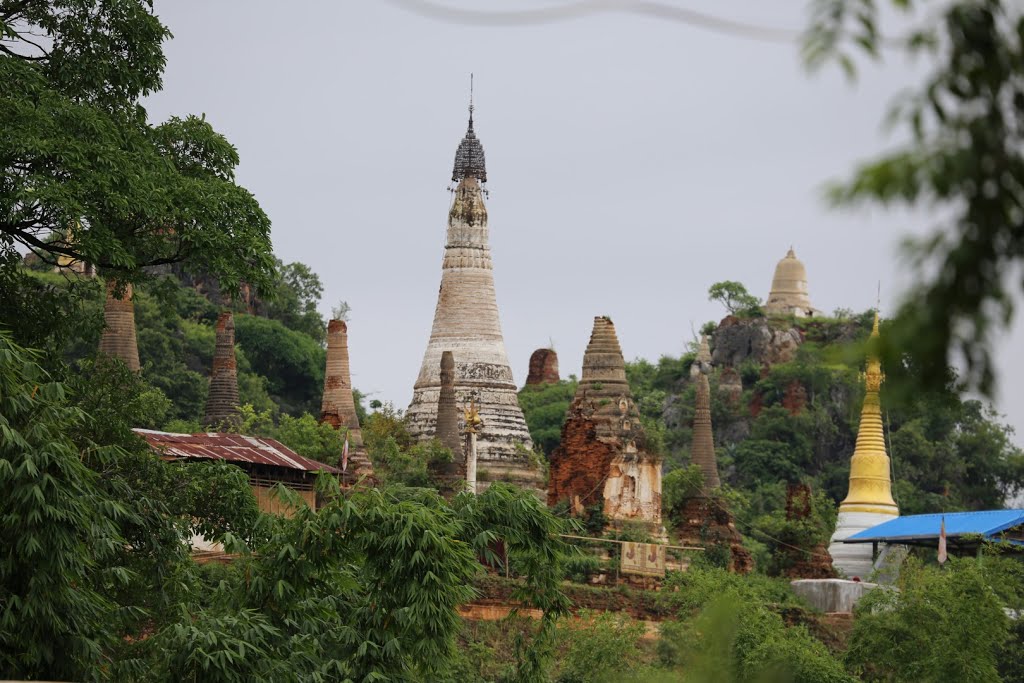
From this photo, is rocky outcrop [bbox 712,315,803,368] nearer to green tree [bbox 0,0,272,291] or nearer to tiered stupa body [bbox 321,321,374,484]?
tiered stupa body [bbox 321,321,374,484]

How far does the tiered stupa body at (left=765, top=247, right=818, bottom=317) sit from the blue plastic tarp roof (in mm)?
46081

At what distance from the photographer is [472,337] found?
46875 millimetres

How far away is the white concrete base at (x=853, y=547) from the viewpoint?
1618 inches

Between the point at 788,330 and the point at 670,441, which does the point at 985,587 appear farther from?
the point at 788,330

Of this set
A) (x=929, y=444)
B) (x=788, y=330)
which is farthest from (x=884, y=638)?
(x=788, y=330)

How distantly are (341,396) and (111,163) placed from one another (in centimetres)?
2534

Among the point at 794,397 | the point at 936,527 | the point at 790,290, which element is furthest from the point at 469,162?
the point at 790,290

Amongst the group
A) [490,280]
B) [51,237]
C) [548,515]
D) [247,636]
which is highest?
[490,280]

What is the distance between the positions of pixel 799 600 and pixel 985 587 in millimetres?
8784

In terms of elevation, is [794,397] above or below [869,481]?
above

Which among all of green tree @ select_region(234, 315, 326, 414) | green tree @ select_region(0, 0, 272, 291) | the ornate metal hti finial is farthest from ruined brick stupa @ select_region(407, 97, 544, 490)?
green tree @ select_region(0, 0, 272, 291)

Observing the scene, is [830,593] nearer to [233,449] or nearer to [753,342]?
[233,449]

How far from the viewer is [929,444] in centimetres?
6538

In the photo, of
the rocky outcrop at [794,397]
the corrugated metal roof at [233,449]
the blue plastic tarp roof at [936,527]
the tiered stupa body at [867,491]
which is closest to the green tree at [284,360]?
the rocky outcrop at [794,397]
